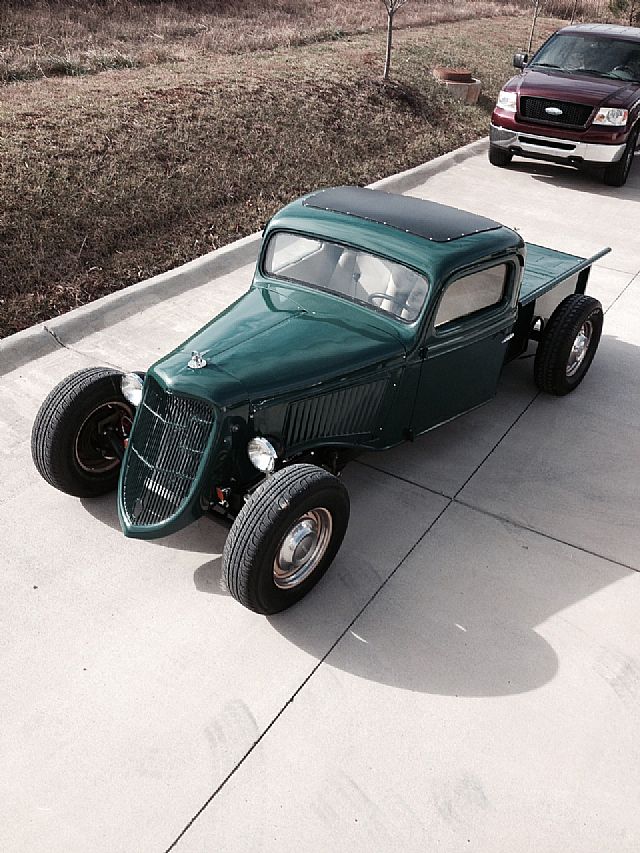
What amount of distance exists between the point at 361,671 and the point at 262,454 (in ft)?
3.94

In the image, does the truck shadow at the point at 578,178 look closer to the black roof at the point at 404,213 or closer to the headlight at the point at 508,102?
the headlight at the point at 508,102

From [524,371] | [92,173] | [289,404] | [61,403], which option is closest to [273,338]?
[289,404]

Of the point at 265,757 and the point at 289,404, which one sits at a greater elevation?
the point at 289,404

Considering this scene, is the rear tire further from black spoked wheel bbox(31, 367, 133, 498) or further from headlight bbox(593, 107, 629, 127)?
black spoked wheel bbox(31, 367, 133, 498)

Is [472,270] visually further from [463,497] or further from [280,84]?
[280,84]

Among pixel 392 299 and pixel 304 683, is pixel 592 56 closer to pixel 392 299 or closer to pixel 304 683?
pixel 392 299

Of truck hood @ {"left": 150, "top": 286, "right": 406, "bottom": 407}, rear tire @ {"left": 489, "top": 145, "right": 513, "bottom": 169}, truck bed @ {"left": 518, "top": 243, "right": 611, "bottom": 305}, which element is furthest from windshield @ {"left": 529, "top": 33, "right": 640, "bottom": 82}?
truck hood @ {"left": 150, "top": 286, "right": 406, "bottom": 407}

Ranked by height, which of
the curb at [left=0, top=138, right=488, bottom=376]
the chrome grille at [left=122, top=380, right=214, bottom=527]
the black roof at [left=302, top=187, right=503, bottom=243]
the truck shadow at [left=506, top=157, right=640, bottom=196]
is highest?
the black roof at [left=302, top=187, right=503, bottom=243]

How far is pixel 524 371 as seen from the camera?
683 centimetres

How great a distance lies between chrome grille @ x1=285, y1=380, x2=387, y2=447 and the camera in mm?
4500

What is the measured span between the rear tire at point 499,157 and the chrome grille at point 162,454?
9180mm

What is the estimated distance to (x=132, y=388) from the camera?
183 inches

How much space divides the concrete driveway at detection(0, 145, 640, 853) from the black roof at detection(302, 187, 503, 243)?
1.52m

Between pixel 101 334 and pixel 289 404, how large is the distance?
10.4 ft
